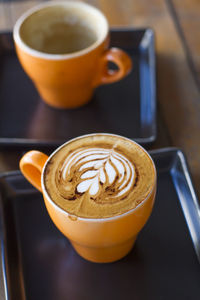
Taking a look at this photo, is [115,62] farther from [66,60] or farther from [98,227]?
[98,227]

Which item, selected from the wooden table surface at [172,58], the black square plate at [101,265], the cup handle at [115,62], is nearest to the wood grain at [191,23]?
the wooden table surface at [172,58]

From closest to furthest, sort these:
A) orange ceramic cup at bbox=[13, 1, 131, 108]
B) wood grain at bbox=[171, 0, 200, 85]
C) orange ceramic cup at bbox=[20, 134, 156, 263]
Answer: orange ceramic cup at bbox=[20, 134, 156, 263] → orange ceramic cup at bbox=[13, 1, 131, 108] → wood grain at bbox=[171, 0, 200, 85]

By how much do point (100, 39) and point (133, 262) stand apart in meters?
0.37

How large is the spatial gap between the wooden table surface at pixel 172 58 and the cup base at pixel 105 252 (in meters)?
0.18

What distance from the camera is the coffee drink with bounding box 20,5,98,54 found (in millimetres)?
742

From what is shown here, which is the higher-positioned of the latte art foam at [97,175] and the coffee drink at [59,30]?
the coffee drink at [59,30]

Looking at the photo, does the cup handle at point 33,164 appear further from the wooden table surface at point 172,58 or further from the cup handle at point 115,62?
the cup handle at point 115,62

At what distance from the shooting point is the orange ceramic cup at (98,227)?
45 centimetres

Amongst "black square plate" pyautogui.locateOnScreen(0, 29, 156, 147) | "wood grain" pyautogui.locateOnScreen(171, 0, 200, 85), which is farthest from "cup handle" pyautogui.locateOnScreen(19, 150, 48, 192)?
"wood grain" pyautogui.locateOnScreen(171, 0, 200, 85)

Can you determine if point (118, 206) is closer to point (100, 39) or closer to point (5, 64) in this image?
point (100, 39)

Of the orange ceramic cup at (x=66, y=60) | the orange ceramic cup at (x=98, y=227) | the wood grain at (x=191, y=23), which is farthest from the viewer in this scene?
the wood grain at (x=191, y=23)

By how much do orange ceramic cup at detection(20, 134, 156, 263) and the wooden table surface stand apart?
0.17 m

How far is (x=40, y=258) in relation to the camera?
1.77ft

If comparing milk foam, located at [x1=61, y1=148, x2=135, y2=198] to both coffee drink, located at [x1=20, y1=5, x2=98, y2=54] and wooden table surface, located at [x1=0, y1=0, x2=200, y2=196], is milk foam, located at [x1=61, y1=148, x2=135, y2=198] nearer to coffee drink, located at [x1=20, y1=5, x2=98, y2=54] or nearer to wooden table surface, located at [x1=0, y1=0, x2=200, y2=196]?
wooden table surface, located at [x1=0, y1=0, x2=200, y2=196]
